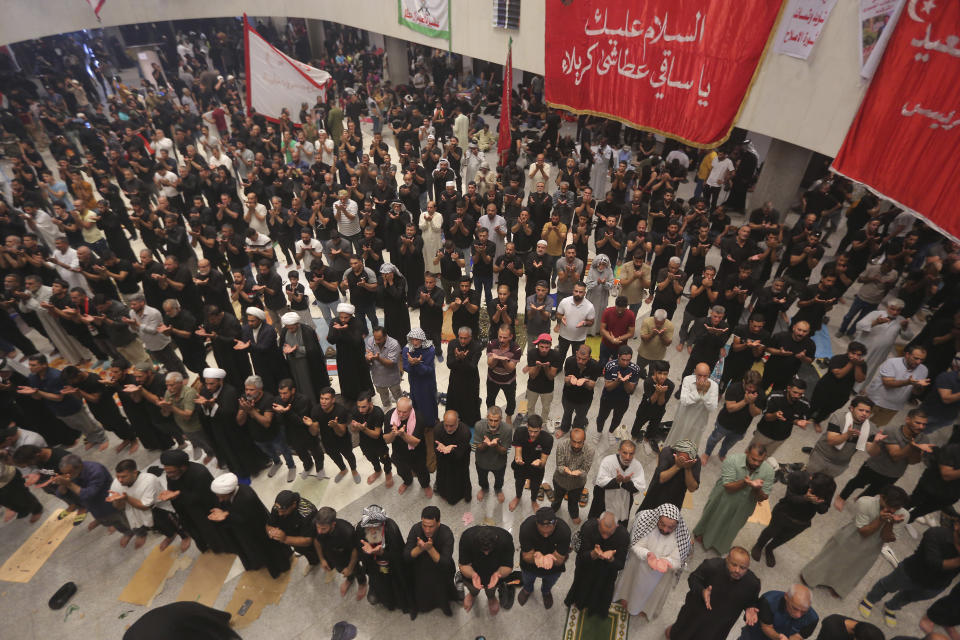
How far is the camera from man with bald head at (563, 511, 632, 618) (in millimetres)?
4582

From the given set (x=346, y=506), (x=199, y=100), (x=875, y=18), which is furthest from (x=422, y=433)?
(x=199, y=100)

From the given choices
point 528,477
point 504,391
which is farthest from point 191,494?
point 504,391

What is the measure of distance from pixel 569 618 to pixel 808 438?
466 centimetres

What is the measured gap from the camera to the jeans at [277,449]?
6566mm

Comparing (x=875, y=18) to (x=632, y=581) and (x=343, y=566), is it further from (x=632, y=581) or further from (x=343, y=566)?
(x=343, y=566)

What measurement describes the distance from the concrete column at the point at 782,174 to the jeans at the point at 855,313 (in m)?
3.28

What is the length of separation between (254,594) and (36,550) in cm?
309

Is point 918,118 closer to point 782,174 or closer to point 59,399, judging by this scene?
point 782,174

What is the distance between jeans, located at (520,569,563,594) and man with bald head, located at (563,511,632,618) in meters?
0.22

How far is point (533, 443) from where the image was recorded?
5.61 meters

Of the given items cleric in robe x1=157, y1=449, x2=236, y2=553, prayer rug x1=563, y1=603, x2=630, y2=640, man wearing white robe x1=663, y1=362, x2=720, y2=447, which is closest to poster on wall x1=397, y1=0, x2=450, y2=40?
man wearing white robe x1=663, y1=362, x2=720, y2=447

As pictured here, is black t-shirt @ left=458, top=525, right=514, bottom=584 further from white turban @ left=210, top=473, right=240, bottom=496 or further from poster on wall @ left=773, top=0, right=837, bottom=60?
poster on wall @ left=773, top=0, right=837, bottom=60

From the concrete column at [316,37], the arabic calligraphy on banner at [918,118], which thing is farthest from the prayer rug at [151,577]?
the concrete column at [316,37]

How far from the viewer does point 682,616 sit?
15.6ft
